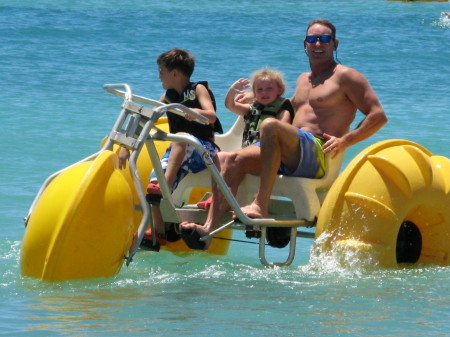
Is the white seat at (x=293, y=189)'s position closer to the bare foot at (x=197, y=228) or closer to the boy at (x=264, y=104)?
the boy at (x=264, y=104)

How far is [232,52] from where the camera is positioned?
22.9 meters

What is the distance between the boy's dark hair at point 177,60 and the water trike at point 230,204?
1.30 feet

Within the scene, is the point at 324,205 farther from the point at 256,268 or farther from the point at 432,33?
the point at 432,33

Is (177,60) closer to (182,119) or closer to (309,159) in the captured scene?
(182,119)

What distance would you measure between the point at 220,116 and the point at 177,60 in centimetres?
827

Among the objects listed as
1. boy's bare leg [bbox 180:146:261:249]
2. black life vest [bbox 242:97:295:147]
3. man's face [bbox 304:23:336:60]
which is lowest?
boy's bare leg [bbox 180:146:261:249]

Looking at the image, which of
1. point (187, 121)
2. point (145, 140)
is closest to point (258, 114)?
point (187, 121)

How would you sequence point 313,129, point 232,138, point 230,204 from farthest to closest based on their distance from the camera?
point 232,138 < point 313,129 < point 230,204

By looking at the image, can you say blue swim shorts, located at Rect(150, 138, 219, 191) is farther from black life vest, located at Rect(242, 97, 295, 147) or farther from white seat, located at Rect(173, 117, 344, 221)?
black life vest, located at Rect(242, 97, 295, 147)

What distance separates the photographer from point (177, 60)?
657 centimetres

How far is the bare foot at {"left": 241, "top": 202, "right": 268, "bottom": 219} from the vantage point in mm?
6336

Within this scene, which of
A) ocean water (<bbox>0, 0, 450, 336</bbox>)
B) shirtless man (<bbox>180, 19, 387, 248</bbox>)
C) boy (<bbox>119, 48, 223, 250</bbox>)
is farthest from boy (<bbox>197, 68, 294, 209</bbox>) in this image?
ocean water (<bbox>0, 0, 450, 336</bbox>)

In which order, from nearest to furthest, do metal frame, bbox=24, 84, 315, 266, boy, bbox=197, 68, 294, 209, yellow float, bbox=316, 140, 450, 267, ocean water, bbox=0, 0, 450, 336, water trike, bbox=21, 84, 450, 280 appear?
1. ocean water, bbox=0, 0, 450, 336
2. water trike, bbox=21, 84, 450, 280
3. metal frame, bbox=24, 84, 315, 266
4. yellow float, bbox=316, 140, 450, 267
5. boy, bbox=197, 68, 294, 209

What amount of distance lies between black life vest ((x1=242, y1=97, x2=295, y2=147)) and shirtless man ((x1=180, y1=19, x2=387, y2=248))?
15 cm
